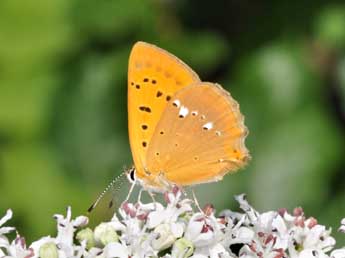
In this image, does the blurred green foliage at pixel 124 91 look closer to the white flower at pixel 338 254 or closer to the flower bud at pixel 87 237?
the white flower at pixel 338 254

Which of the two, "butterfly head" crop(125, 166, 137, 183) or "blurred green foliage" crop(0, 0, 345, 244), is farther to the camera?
"blurred green foliage" crop(0, 0, 345, 244)

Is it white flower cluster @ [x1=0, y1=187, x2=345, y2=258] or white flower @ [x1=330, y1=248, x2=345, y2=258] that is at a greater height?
white flower cluster @ [x1=0, y1=187, x2=345, y2=258]

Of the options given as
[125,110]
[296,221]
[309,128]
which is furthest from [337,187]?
[296,221]

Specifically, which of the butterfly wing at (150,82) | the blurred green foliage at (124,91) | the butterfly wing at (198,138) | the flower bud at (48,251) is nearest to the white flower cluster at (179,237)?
the flower bud at (48,251)

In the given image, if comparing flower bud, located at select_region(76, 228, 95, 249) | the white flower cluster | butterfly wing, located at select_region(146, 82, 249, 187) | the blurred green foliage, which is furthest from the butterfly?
the blurred green foliage

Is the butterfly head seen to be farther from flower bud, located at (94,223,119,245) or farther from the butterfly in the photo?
flower bud, located at (94,223,119,245)

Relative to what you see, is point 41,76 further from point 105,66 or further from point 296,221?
point 296,221

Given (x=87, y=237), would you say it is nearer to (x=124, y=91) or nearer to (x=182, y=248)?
(x=182, y=248)

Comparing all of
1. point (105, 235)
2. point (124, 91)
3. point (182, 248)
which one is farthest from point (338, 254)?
point (124, 91)
